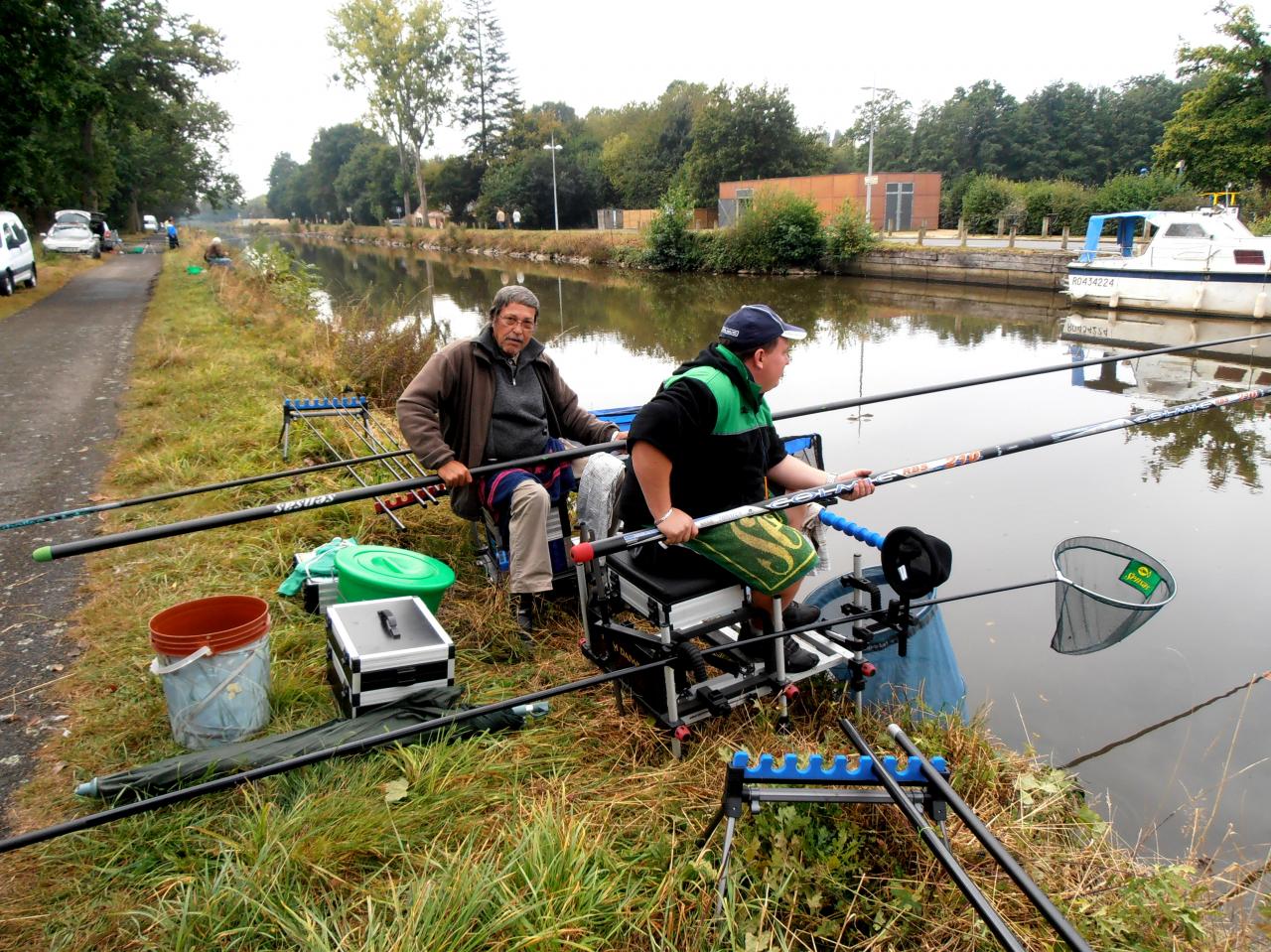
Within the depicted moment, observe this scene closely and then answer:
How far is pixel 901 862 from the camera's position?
7.77 feet

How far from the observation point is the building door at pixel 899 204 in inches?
1406

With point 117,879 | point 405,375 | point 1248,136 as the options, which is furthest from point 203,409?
point 1248,136

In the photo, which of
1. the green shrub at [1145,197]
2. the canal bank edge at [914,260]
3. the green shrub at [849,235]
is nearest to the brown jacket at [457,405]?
the canal bank edge at [914,260]

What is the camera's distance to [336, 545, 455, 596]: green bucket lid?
3.50 metres

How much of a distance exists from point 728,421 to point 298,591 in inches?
92.5

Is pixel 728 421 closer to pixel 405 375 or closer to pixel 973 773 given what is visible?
pixel 973 773

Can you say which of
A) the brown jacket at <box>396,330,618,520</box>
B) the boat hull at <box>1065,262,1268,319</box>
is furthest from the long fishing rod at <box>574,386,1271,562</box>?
the boat hull at <box>1065,262,1268,319</box>

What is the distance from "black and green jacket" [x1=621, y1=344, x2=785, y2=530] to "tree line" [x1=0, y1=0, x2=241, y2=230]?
17.4 meters

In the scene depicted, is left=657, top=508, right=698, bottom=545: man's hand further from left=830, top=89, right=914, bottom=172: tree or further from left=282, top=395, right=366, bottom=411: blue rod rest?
left=830, top=89, right=914, bottom=172: tree

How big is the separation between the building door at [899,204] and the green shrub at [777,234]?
9181mm

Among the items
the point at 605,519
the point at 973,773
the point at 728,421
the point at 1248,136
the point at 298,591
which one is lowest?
the point at 973,773

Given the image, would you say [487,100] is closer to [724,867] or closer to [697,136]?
[697,136]

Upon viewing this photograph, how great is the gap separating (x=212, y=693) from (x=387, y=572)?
37.9 inches

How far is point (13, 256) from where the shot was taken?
16438mm
